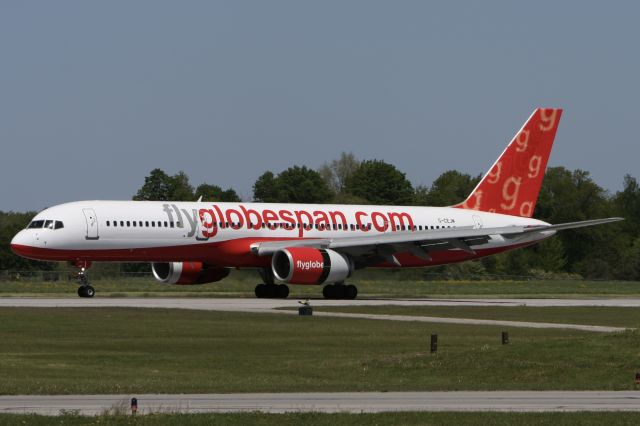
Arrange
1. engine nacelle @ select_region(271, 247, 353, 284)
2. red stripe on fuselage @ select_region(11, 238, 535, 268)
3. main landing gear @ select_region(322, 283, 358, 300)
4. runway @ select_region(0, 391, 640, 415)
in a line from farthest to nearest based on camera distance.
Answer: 1. main landing gear @ select_region(322, 283, 358, 300)
2. engine nacelle @ select_region(271, 247, 353, 284)
3. red stripe on fuselage @ select_region(11, 238, 535, 268)
4. runway @ select_region(0, 391, 640, 415)

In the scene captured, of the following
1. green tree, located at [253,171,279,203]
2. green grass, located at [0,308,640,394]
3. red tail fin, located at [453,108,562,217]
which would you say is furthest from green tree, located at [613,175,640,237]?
green grass, located at [0,308,640,394]

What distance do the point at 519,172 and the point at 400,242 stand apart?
13123mm

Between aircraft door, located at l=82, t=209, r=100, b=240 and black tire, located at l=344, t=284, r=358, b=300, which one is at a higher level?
aircraft door, located at l=82, t=209, r=100, b=240

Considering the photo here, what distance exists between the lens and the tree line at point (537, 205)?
367ft

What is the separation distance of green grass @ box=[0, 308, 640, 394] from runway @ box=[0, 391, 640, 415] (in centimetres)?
122

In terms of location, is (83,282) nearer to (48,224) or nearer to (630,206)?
(48,224)

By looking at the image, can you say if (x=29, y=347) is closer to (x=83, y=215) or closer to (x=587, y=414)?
(x=587, y=414)

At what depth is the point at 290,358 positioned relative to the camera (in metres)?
32.8

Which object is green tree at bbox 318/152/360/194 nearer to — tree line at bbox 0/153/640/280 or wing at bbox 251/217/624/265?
tree line at bbox 0/153/640/280

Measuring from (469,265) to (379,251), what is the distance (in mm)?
34877

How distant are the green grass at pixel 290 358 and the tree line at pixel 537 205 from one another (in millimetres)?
64721

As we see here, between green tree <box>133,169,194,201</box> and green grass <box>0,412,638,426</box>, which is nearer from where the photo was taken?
green grass <box>0,412,638,426</box>

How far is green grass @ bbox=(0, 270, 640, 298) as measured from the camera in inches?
2648

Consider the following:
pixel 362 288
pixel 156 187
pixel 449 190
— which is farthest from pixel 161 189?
pixel 362 288
